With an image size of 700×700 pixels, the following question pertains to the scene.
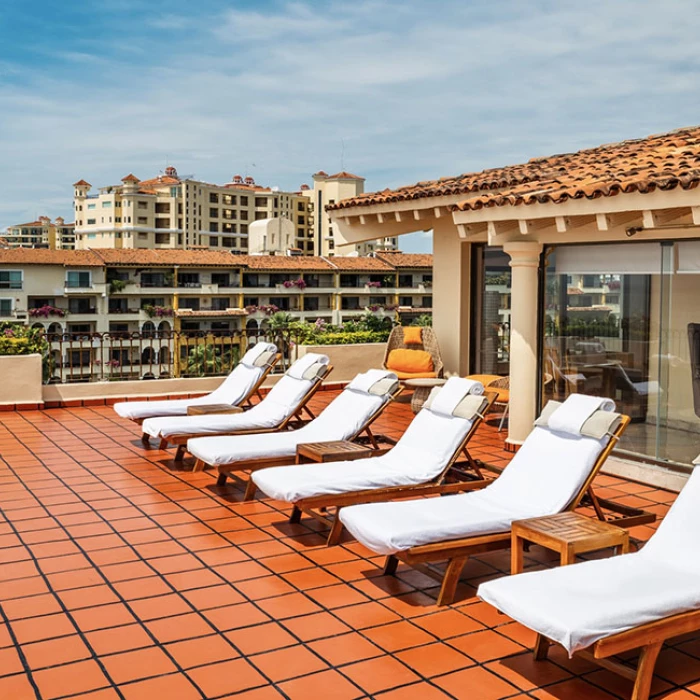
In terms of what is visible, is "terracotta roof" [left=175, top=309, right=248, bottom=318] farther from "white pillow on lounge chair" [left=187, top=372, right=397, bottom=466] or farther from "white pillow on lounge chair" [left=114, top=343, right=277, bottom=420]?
"white pillow on lounge chair" [left=187, top=372, right=397, bottom=466]

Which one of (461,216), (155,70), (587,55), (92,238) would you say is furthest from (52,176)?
(461,216)

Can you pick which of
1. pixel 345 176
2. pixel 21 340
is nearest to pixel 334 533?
pixel 21 340

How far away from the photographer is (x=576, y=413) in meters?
6.33

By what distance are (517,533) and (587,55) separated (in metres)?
26.4

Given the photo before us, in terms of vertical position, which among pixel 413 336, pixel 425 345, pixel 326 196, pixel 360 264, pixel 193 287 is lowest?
pixel 425 345

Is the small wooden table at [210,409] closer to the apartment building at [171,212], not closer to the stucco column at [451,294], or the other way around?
the stucco column at [451,294]

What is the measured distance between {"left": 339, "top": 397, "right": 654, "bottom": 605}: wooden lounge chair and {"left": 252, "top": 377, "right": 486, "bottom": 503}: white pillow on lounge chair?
1.23 ft

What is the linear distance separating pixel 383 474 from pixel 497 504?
1.10 m

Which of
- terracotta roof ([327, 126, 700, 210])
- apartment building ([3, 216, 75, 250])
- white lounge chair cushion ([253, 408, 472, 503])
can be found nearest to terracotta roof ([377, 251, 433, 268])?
terracotta roof ([327, 126, 700, 210])

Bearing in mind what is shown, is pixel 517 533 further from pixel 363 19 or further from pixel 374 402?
pixel 363 19

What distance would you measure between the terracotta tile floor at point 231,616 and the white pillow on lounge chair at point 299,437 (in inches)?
16.8

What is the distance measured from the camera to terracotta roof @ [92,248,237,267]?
234ft

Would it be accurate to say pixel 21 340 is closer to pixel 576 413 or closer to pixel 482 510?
pixel 482 510

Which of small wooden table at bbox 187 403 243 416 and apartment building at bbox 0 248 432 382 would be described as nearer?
small wooden table at bbox 187 403 243 416
